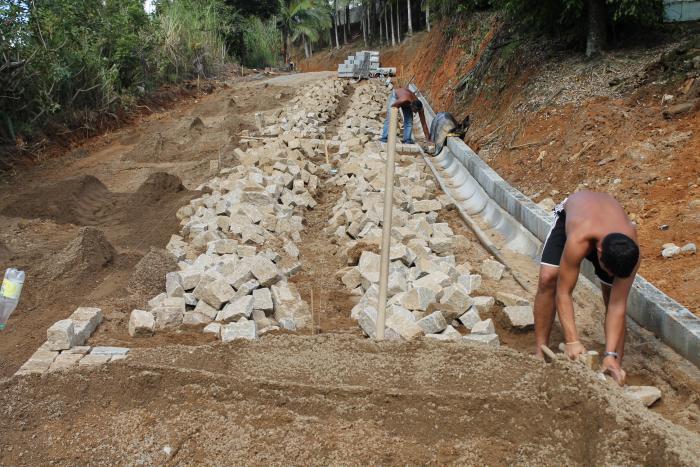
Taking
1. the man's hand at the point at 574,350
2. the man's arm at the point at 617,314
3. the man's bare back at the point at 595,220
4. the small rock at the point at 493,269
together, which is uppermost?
the man's bare back at the point at 595,220

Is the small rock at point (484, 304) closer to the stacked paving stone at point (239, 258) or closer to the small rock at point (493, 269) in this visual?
the small rock at point (493, 269)

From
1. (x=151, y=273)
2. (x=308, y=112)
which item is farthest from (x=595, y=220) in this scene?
(x=308, y=112)

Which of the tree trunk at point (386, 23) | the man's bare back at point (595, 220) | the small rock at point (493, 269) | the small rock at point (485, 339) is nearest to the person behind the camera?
the man's bare back at point (595, 220)

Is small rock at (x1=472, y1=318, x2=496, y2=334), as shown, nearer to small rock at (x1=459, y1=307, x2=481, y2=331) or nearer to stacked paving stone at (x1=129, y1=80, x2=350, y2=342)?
small rock at (x1=459, y1=307, x2=481, y2=331)

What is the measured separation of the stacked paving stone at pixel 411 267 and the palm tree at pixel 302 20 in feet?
117

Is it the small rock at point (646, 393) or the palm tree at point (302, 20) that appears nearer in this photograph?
the small rock at point (646, 393)

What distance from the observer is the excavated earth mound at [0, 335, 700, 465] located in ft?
9.69

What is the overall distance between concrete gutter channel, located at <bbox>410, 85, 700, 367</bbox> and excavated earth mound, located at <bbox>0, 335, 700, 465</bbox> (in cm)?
109

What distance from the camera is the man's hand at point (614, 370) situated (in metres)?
3.43

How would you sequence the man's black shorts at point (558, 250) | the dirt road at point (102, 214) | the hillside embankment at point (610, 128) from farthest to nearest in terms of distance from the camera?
the hillside embankment at point (610, 128), the dirt road at point (102, 214), the man's black shorts at point (558, 250)

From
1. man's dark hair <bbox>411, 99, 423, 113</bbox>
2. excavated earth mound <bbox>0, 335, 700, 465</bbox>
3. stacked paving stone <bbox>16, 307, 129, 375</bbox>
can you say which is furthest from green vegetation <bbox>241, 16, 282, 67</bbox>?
excavated earth mound <bbox>0, 335, 700, 465</bbox>

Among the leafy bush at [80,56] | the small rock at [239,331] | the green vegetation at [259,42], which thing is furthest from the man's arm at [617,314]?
the green vegetation at [259,42]

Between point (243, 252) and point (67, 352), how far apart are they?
2167 mm

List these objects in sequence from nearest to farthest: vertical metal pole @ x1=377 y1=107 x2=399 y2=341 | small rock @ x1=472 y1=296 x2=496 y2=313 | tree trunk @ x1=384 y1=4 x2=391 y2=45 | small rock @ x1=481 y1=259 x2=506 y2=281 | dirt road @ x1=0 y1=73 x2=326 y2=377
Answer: vertical metal pole @ x1=377 y1=107 x2=399 y2=341, small rock @ x1=472 y1=296 x2=496 y2=313, dirt road @ x1=0 y1=73 x2=326 y2=377, small rock @ x1=481 y1=259 x2=506 y2=281, tree trunk @ x1=384 y1=4 x2=391 y2=45
